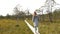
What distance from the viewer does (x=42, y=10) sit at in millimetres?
53812

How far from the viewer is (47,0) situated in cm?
5497

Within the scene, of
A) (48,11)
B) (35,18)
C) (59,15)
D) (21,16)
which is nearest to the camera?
(35,18)

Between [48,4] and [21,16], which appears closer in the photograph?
[48,4]

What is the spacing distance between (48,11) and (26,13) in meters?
39.9

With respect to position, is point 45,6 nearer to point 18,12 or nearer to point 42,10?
point 42,10

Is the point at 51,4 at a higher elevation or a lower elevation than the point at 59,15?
higher

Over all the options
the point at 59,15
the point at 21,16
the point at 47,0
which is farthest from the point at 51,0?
the point at 21,16

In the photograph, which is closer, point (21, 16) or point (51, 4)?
point (51, 4)

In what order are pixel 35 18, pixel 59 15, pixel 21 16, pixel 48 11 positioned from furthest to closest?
1. pixel 21 16
2. pixel 59 15
3. pixel 48 11
4. pixel 35 18

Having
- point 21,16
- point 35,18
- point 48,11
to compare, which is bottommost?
point 21,16

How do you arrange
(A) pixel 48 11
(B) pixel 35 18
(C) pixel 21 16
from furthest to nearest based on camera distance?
(C) pixel 21 16 < (A) pixel 48 11 < (B) pixel 35 18

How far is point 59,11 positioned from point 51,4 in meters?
28.6

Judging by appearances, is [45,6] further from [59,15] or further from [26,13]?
[26,13]

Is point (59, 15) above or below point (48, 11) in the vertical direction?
below
